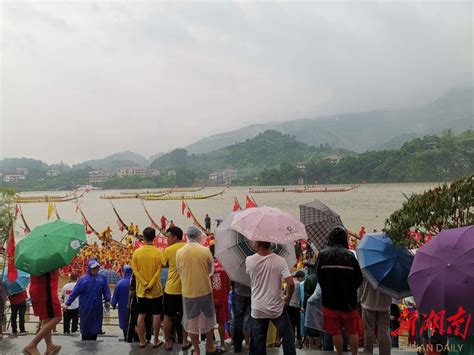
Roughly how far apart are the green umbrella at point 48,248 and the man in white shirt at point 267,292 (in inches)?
62.1

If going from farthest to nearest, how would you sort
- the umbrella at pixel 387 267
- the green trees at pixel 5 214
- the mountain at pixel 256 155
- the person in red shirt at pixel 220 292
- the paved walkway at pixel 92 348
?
the mountain at pixel 256 155 → the green trees at pixel 5 214 → the person in red shirt at pixel 220 292 → the paved walkway at pixel 92 348 → the umbrella at pixel 387 267

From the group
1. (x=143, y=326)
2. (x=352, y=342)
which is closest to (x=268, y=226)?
(x=352, y=342)

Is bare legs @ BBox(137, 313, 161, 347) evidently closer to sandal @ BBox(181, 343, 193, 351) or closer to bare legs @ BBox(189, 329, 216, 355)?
sandal @ BBox(181, 343, 193, 351)

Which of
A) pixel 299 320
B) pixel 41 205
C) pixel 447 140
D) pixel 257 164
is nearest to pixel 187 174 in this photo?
pixel 257 164

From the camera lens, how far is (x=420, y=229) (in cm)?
367

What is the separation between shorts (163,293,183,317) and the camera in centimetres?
379

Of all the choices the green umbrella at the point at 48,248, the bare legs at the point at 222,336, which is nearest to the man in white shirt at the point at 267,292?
the bare legs at the point at 222,336

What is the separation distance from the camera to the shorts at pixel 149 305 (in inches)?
152

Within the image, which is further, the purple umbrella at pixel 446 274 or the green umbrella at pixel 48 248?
the green umbrella at pixel 48 248

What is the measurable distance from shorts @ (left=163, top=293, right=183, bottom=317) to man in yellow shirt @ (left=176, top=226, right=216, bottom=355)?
7.7 inches

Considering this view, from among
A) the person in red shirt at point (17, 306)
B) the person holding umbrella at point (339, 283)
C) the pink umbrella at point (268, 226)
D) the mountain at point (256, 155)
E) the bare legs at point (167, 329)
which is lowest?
the person in red shirt at point (17, 306)

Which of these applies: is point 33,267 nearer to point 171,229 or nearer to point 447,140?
point 171,229

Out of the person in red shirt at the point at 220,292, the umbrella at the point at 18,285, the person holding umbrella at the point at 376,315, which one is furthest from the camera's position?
the umbrella at the point at 18,285

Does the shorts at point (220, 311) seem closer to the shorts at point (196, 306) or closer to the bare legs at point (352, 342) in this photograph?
the shorts at point (196, 306)
